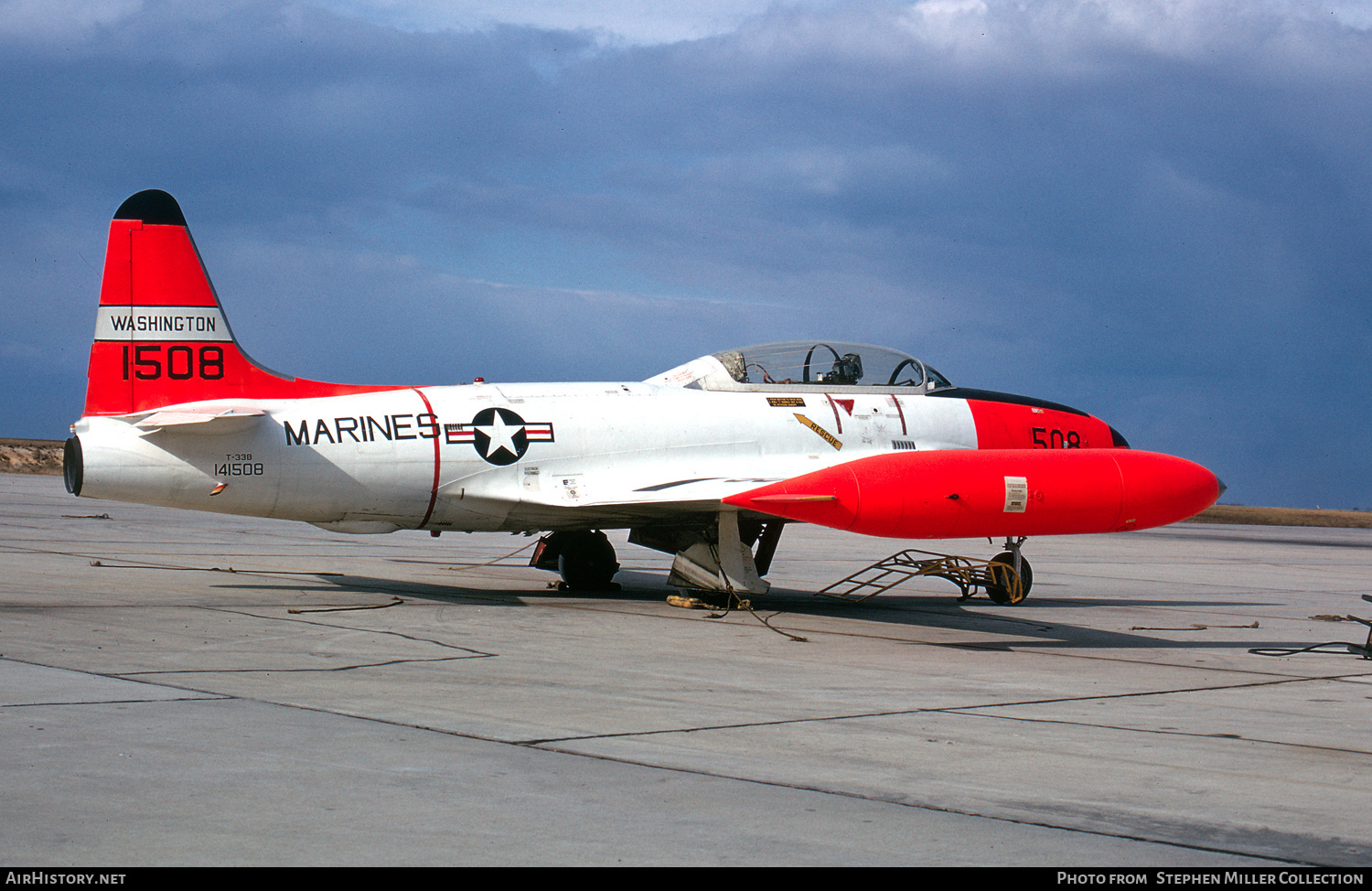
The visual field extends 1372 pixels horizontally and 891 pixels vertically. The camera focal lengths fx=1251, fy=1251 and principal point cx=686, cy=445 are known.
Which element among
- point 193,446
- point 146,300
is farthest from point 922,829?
point 146,300

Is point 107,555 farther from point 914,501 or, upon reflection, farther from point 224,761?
point 224,761

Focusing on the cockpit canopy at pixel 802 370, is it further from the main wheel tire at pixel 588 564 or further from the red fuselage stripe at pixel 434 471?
the red fuselage stripe at pixel 434 471

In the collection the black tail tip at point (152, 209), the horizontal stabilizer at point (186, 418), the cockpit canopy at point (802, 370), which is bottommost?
the horizontal stabilizer at point (186, 418)

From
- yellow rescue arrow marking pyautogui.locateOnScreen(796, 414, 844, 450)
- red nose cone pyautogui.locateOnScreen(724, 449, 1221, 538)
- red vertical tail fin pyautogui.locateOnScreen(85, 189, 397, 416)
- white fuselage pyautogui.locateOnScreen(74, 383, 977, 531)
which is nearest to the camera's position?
A: red nose cone pyautogui.locateOnScreen(724, 449, 1221, 538)

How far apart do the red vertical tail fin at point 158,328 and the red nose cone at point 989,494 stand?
619cm

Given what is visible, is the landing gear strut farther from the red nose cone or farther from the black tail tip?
the black tail tip

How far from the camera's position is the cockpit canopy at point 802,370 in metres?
16.5

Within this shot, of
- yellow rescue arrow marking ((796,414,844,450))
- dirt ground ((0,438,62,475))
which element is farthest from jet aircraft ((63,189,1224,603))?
dirt ground ((0,438,62,475))

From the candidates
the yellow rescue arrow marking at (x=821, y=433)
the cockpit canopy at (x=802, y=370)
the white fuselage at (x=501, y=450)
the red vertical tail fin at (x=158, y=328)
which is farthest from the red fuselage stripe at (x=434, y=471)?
the yellow rescue arrow marking at (x=821, y=433)

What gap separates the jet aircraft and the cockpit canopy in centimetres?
3

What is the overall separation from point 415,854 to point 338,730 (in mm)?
2355

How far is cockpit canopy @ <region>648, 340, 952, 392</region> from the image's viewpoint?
54.0 ft

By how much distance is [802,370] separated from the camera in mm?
16750

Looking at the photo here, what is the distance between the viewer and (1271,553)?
33.9 metres
